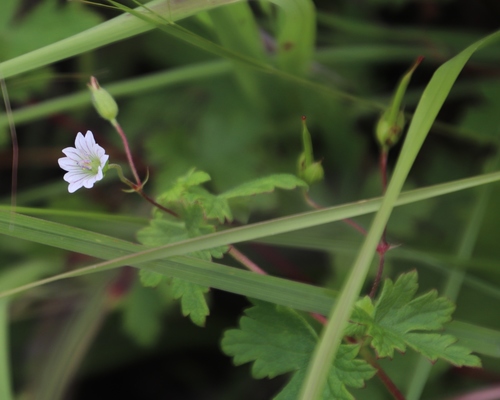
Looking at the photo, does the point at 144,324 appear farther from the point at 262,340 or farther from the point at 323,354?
the point at 323,354

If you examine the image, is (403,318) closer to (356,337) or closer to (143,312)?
(356,337)

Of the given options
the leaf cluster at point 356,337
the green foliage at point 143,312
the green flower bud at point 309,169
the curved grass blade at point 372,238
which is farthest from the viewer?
the green foliage at point 143,312

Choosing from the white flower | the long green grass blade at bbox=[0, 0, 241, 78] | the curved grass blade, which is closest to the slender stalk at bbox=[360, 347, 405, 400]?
the curved grass blade

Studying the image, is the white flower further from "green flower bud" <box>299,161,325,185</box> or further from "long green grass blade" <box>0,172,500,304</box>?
"green flower bud" <box>299,161,325,185</box>

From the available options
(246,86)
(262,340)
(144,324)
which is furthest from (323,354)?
(246,86)

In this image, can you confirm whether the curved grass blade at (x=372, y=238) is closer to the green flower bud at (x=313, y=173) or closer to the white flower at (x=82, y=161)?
the green flower bud at (x=313, y=173)

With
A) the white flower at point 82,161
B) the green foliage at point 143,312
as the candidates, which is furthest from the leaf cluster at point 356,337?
the green foliage at point 143,312

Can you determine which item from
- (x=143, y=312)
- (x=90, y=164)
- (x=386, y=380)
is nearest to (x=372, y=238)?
(x=386, y=380)

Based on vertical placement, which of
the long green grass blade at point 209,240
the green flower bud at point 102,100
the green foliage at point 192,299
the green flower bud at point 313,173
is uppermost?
the green flower bud at point 102,100
